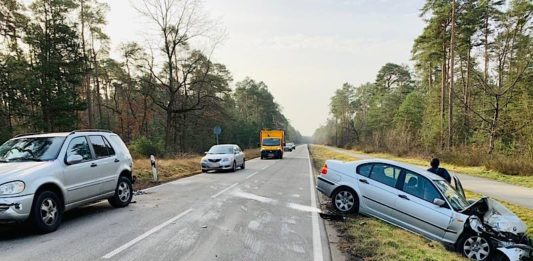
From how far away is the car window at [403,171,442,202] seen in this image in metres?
7.50

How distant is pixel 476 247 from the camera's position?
6793 millimetres

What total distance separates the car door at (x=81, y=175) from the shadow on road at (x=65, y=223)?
50 centimetres

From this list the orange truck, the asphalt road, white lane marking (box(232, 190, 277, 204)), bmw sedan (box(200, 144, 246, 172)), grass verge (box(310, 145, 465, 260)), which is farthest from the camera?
the orange truck

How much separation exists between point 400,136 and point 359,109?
56084 millimetres

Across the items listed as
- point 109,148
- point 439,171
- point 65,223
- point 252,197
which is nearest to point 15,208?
point 65,223

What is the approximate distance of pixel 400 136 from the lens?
1652 inches

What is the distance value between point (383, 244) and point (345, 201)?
2.64m

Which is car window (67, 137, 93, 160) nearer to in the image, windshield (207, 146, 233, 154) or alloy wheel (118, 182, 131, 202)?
alloy wheel (118, 182, 131, 202)

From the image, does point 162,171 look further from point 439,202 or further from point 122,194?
point 439,202

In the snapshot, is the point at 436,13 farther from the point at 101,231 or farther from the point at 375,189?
the point at 101,231

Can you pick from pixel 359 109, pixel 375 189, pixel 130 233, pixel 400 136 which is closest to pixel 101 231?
pixel 130 233

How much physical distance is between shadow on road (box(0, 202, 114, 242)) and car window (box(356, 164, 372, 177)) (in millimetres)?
6273

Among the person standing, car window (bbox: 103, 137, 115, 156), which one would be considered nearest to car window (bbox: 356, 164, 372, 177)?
the person standing

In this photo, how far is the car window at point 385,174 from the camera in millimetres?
8172
